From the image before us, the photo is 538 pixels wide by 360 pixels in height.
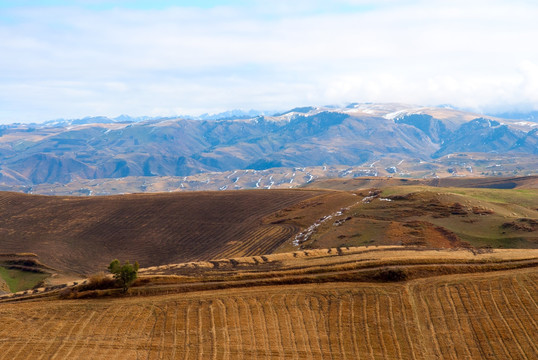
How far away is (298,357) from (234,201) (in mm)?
97646

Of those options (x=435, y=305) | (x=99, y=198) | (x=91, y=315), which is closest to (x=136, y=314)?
(x=91, y=315)

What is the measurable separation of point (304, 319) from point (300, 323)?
90 cm

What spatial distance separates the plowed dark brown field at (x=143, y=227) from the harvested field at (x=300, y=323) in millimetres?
42096

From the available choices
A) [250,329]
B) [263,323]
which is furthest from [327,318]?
[250,329]

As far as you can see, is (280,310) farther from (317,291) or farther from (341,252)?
(341,252)

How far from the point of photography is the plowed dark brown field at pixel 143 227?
95.9 meters

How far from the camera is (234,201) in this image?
132000mm

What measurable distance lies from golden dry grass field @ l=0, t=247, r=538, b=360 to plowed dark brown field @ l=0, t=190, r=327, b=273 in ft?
132

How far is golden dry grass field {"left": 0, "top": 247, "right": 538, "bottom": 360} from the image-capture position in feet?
121

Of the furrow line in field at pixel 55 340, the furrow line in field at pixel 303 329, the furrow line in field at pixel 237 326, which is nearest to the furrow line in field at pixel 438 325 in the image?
the furrow line in field at pixel 303 329

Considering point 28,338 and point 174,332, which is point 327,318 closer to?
point 174,332

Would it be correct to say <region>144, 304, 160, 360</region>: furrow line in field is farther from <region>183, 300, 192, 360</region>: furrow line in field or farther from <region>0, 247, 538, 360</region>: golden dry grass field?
<region>183, 300, 192, 360</region>: furrow line in field

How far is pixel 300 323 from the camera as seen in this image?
40938 millimetres

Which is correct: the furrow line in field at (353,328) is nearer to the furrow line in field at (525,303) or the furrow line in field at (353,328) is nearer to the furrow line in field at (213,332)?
the furrow line in field at (213,332)
